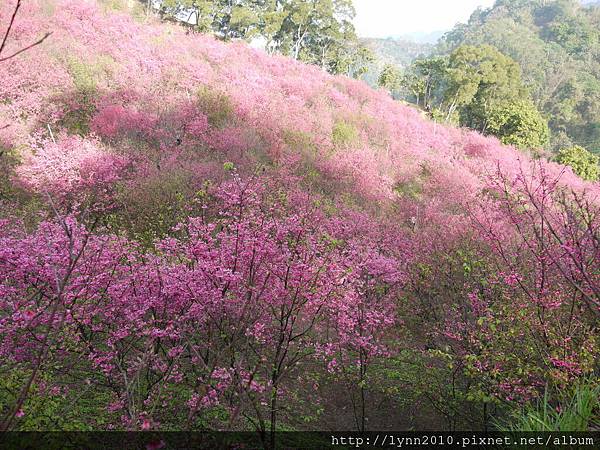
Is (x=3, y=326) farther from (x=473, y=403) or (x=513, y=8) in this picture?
(x=513, y=8)

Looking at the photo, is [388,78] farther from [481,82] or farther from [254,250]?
[254,250]

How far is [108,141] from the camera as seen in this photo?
14.0 meters

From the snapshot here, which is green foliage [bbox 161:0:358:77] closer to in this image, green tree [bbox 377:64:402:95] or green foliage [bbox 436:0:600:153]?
green tree [bbox 377:64:402:95]

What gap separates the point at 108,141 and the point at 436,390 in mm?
12919

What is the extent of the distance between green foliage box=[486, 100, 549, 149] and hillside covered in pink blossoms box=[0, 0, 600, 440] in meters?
7.13

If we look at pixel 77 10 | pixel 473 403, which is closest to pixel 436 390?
pixel 473 403

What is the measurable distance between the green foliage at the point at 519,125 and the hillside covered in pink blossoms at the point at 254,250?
7132mm

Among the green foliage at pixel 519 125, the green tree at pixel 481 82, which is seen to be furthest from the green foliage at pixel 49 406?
the green tree at pixel 481 82

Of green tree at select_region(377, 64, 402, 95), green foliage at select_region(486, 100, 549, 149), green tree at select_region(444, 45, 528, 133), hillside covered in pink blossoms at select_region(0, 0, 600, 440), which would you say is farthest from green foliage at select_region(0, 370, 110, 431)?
green tree at select_region(377, 64, 402, 95)

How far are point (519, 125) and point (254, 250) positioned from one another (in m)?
33.8

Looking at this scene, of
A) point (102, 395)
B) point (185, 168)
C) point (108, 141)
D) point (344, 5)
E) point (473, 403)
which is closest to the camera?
point (102, 395)

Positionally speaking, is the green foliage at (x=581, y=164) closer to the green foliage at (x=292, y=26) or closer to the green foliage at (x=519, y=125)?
the green foliage at (x=519, y=125)

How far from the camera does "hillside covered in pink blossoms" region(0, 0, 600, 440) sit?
13.5ft

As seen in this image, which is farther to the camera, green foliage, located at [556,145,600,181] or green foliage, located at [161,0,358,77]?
green foliage, located at [161,0,358,77]
